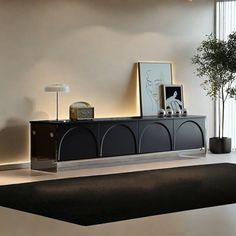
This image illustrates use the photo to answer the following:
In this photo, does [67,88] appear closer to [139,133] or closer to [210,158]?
[139,133]

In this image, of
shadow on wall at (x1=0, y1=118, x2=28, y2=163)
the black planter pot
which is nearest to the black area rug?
shadow on wall at (x1=0, y1=118, x2=28, y2=163)

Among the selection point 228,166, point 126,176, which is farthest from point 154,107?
point 126,176

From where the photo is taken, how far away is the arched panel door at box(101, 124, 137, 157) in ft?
32.2

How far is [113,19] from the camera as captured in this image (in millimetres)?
10789

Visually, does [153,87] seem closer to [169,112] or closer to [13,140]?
[169,112]

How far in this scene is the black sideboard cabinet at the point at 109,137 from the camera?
9.23m

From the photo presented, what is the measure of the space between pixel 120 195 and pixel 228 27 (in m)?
6.37

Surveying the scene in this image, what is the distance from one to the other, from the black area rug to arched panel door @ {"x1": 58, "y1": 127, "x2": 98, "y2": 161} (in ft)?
3.11

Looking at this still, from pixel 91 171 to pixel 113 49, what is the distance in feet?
8.66

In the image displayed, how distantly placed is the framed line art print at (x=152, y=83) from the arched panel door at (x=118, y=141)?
110 cm

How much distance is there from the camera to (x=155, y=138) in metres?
10.5

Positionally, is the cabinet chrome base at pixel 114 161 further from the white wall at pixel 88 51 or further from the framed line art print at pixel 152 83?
the framed line art print at pixel 152 83

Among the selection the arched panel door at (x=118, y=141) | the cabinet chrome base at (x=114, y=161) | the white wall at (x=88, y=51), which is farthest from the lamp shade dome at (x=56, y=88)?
the cabinet chrome base at (x=114, y=161)

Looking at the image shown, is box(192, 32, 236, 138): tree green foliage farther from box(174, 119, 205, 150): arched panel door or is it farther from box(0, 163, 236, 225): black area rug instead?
box(0, 163, 236, 225): black area rug
